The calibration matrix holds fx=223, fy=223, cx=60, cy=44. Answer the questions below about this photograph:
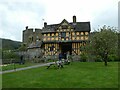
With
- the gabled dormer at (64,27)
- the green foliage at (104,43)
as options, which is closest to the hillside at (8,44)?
the gabled dormer at (64,27)

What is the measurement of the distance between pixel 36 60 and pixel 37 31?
118ft

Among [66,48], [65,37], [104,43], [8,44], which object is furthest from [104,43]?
[8,44]

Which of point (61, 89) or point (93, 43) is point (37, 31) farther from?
A: point (61, 89)

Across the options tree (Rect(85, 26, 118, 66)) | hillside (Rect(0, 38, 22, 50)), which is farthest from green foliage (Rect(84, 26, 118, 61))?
hillside (Rect(0, 38, 22, 50))

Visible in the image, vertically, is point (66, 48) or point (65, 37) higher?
point (65, 37)

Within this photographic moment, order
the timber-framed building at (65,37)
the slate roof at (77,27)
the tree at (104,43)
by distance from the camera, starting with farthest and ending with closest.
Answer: the slate roof at (77,27) < the timber-framed building at (65,37) < the tree at (104,43)

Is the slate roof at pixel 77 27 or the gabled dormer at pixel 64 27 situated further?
the gabled dormer at pixel 64 27

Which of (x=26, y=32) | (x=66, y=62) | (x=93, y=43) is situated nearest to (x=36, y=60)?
(x=66, y=62)

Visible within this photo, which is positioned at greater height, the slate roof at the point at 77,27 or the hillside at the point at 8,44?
the slate roof at the point at 77,27

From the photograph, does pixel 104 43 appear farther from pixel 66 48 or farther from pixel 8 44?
pixel 8 44

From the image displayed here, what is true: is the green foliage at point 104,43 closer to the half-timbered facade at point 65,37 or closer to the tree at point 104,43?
the tree at point 104,43

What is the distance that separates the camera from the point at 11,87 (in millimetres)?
13227

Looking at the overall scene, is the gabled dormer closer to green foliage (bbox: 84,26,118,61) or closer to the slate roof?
the slate roof

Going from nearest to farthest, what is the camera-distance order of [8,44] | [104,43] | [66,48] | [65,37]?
1. [104,43]
2. [65,37]
3. [66,48]
4. [8,44]
